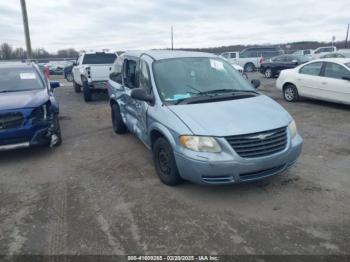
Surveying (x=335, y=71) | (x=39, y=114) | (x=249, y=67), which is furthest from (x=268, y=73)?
(x=39, y=114)

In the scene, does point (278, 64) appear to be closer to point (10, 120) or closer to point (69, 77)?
point (69, 77)

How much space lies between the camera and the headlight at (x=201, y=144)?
3832 mm

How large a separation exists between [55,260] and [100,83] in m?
9.67

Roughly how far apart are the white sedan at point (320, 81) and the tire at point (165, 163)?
6659 mm

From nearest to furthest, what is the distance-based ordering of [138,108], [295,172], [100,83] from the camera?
[295,172], [138,108], [100,83]

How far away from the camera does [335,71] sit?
9414mm

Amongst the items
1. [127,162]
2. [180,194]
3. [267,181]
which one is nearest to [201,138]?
[180,194]

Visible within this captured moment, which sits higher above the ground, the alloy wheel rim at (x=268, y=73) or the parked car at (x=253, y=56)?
the parked car at (x=253, y=56)

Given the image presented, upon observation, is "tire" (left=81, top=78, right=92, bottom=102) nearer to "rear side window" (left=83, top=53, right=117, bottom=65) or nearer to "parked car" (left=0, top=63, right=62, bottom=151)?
"rear side window" (left=83, top=53, right=117, bottom=65)

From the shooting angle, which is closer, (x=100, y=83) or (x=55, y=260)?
(x=55, y=260)

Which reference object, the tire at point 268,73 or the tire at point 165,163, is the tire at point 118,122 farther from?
the tire at point 268,73

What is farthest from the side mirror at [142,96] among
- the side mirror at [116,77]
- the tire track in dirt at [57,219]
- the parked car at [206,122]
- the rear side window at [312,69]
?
the rear side window at [312,69]

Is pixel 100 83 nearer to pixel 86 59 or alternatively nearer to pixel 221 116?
pixel 86 59

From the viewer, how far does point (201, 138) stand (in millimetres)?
3871
